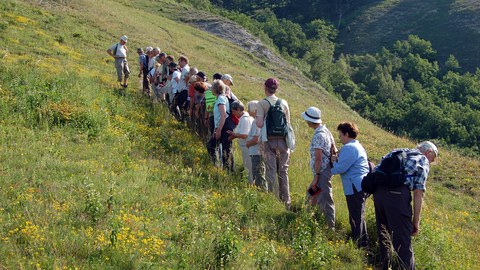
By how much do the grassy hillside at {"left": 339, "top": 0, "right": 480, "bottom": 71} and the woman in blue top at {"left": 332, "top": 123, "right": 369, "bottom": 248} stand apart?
9676 cm

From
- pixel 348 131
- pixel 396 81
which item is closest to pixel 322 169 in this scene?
pixel 348 131

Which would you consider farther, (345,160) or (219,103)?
(219,103)

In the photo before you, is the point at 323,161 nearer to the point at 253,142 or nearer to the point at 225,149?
the point at 253,142

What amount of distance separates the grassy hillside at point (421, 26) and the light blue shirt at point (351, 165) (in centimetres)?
9676

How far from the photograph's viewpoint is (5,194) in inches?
215

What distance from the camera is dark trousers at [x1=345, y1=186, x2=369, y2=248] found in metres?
6.10

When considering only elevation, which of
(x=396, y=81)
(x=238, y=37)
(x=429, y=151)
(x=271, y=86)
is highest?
(x=271, y=86)

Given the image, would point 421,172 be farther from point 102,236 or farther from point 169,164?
point 169,164

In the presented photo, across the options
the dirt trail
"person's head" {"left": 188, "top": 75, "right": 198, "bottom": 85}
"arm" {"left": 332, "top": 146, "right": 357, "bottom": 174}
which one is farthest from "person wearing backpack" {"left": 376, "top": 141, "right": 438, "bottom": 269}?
the dirt trail

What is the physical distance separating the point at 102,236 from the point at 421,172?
11.7 feet

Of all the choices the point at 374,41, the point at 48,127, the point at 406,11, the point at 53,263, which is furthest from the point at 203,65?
the point at 406,11

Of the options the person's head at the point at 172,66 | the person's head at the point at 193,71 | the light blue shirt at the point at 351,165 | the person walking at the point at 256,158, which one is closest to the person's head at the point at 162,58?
the person's head at the point at 172,66

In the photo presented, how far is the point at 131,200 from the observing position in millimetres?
5945

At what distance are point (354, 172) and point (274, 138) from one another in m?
1.49
